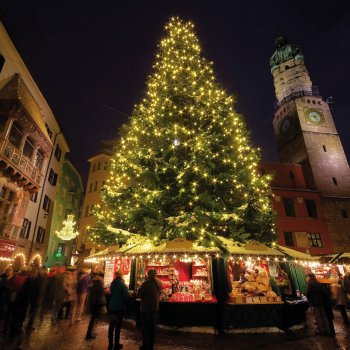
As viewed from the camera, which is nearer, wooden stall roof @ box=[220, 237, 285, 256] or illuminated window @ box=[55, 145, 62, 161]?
wooden stall roof @ box=[220, 237, 285, 256]

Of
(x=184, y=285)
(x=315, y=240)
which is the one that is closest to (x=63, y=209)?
(x=184, y=285)

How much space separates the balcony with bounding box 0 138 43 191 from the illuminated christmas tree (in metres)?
7.17

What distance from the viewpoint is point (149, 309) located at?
6406 mm

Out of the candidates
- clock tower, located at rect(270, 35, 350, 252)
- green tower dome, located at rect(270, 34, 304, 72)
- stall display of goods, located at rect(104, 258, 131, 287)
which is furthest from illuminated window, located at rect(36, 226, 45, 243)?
green tower dome, located at rect(270, 34, 304, 72)

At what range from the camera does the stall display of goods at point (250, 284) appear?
912 centimetres

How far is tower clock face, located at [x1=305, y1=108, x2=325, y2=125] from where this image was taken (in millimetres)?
34750

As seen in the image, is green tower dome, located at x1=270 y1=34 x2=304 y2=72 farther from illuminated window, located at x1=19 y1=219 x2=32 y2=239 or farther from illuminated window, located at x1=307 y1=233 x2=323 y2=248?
illuminated window, located at x1=19 y1=219 x2=32 y2=239

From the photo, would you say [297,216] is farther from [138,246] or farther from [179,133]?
[138,246]

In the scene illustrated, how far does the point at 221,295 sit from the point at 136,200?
18.4 ft

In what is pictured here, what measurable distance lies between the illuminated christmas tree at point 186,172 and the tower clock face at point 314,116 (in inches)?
1032

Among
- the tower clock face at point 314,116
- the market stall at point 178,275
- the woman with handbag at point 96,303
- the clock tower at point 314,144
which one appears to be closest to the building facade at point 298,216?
the clock tower at point 314,144

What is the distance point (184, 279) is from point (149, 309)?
5.29 meters

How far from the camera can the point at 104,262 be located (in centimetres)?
1426

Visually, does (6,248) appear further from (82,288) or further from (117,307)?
(117,307)
